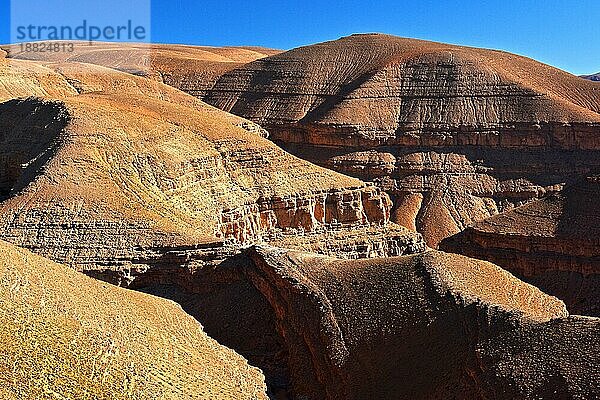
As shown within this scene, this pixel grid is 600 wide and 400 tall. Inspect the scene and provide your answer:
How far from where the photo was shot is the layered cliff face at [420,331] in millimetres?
15727

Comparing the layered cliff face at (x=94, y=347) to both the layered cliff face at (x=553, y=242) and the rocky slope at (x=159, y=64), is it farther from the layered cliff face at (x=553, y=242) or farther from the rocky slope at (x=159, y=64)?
the rocky slope at (x=159, y=64)

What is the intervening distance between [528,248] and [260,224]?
1678 centimetres

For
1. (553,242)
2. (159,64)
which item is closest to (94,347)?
(553,242)

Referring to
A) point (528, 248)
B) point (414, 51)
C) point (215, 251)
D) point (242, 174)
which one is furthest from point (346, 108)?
point (215, 251)

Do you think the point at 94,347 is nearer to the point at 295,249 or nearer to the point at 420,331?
the point at 420,331

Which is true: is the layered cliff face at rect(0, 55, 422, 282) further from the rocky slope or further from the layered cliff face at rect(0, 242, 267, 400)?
the rocky slope

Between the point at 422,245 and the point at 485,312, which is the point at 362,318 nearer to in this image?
the point at 485,312

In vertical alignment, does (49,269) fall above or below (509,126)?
below

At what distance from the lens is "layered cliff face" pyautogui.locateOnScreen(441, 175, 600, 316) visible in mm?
39188

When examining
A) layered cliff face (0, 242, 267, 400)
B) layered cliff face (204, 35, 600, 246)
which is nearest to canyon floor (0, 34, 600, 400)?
layered cliff face (0, 242, 267, 400)

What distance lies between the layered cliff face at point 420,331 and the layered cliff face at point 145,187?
492cm

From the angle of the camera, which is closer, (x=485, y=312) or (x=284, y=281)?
(x=485, y=312)

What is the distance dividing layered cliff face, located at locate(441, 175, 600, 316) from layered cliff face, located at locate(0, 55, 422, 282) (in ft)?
26.5

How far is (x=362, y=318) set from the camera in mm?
20375
